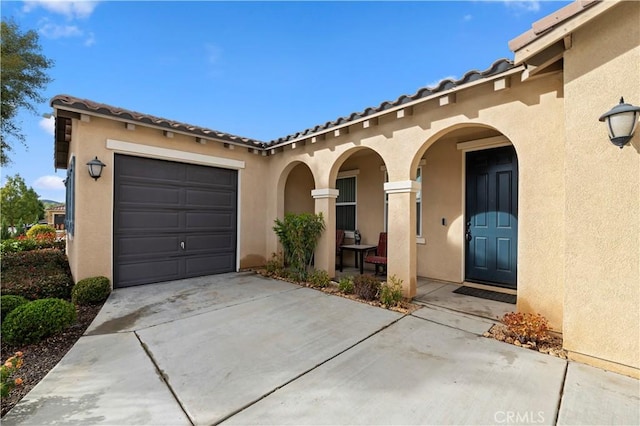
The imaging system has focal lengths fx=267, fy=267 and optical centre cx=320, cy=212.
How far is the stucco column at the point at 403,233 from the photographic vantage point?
4.84m

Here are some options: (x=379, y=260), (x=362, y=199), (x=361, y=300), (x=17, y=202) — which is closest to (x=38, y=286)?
(x=361, y=300)

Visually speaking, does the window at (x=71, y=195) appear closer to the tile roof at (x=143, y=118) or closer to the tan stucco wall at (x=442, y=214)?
the tile roof at (x=143, y=118)

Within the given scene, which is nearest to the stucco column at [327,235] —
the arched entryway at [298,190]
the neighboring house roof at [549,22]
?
the arched entryway at [298,190]

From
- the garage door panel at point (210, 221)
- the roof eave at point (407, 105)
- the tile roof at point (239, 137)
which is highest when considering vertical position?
the tile roof at point (239, 137)

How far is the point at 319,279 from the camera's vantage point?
19.2 feet

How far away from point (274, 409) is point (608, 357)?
3240 mm

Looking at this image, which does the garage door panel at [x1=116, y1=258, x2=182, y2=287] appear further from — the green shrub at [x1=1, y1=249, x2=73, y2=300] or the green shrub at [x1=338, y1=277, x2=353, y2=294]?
the green shrub at [x1=338, y1=277, x2=353, y2=294]

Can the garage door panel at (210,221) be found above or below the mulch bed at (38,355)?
above

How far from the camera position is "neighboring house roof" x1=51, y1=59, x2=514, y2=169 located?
393 centimetres

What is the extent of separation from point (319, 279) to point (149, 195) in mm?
4242

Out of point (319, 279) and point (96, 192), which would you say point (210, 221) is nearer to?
point (96, 192)

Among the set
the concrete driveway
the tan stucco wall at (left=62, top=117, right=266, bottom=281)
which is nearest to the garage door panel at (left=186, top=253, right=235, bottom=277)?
the tan stucco wall at (left=62, top=117, right=266, bottom=281)

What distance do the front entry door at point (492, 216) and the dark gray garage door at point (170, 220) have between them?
5.86 meters

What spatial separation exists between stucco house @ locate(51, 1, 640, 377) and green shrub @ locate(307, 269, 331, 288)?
322 mm
